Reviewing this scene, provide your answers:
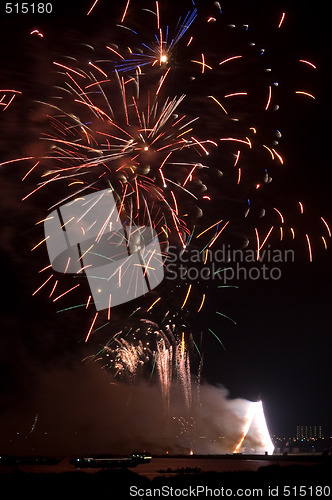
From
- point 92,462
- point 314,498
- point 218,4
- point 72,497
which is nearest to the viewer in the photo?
point 218,4

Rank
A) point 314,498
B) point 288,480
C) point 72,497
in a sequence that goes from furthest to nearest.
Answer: point 288,480 → point 72,497 → point 314,498

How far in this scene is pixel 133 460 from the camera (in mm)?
82688

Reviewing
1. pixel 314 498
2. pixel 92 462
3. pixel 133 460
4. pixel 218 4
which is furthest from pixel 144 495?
pixel 133 460

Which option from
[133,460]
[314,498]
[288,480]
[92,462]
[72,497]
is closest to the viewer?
[314,498]

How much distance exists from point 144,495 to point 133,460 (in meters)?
64.1

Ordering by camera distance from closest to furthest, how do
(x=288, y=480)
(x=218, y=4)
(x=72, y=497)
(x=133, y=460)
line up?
(x=218, y=4) → (x=72, y=497) → (x=288, y=480) → (x=133, y=460)

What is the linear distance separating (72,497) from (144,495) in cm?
264

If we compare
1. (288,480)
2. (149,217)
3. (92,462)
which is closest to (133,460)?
(92,462)

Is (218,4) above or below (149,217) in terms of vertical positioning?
above

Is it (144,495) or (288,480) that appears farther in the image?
(288,480)

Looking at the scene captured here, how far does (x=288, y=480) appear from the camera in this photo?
2408cm

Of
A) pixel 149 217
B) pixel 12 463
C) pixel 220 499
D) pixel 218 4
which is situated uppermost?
pixel 218 4

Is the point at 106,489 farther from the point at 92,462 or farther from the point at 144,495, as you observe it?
the point at 92,462

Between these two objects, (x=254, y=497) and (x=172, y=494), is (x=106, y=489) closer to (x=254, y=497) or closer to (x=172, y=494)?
(x=172, y=494)
